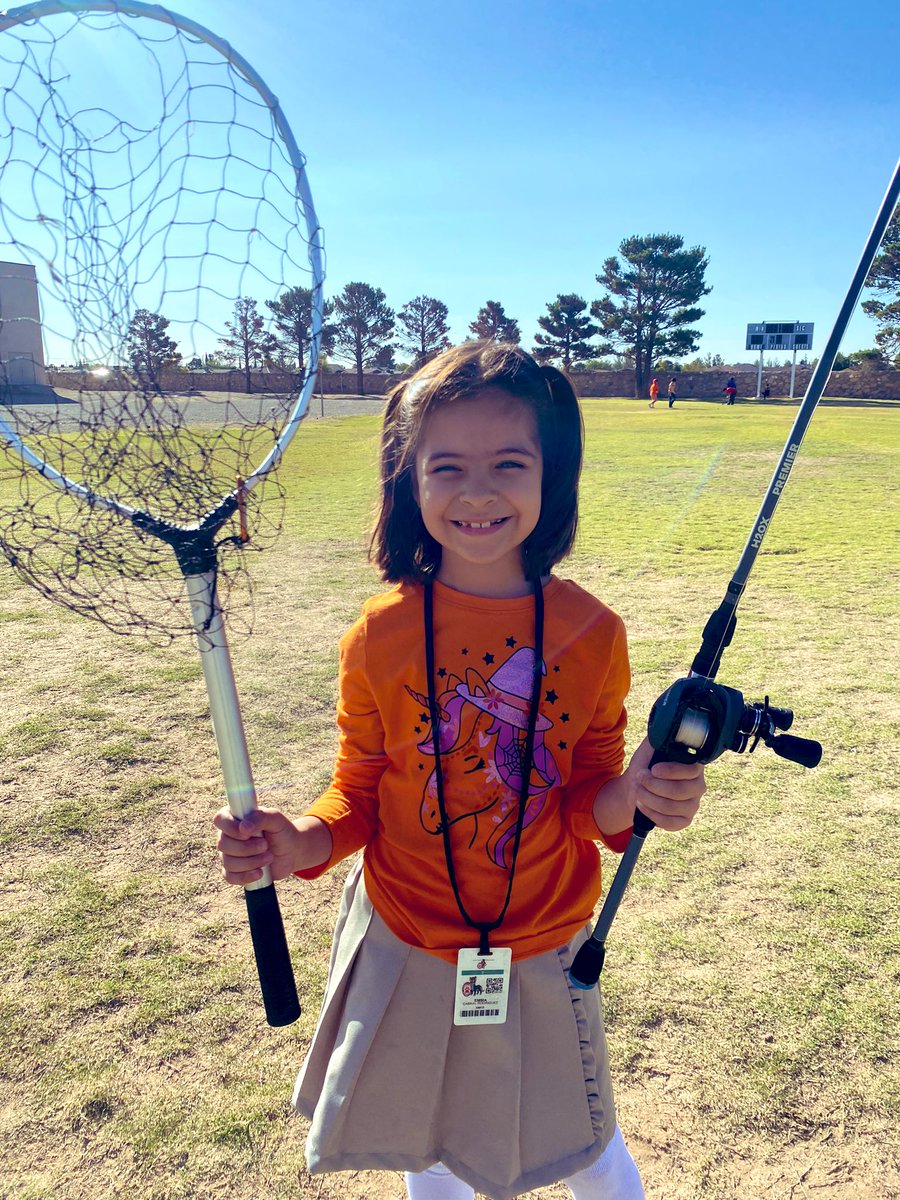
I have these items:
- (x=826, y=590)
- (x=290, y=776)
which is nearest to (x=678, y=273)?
(x=826, y=590)

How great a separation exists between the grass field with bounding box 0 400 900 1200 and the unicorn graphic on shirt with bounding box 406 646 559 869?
25.9 inches

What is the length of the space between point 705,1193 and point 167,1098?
1.38m

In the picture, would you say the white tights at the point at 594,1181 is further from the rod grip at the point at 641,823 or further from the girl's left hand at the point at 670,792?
the girl's left hand at the point at 670,792

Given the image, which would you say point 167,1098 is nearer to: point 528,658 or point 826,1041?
point 528,658

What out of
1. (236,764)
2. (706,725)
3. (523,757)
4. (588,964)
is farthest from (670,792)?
(236,764)

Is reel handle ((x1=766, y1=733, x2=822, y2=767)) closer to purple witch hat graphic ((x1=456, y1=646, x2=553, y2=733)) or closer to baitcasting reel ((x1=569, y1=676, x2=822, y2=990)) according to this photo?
baitcasting reel ((x1=569, y1=676, x2=822, y2=990))

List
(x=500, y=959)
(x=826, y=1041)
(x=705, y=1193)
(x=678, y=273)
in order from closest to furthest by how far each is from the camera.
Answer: (x=500, y=959) < (x=705, y=1193) < (x=826, y=1041) < (x=678, y=273)

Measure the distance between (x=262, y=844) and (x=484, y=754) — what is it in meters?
0.42

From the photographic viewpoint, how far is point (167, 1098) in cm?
219

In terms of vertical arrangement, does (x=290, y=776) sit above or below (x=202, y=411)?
below

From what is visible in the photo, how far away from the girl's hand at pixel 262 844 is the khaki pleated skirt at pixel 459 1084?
0.27m

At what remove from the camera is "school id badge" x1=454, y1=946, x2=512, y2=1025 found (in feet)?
4.78

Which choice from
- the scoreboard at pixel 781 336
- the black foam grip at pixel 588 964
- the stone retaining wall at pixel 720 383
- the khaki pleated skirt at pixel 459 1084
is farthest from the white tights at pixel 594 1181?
the scoreboard at pixel 781 336

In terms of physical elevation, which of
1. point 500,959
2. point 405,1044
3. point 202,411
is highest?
point 202,411
